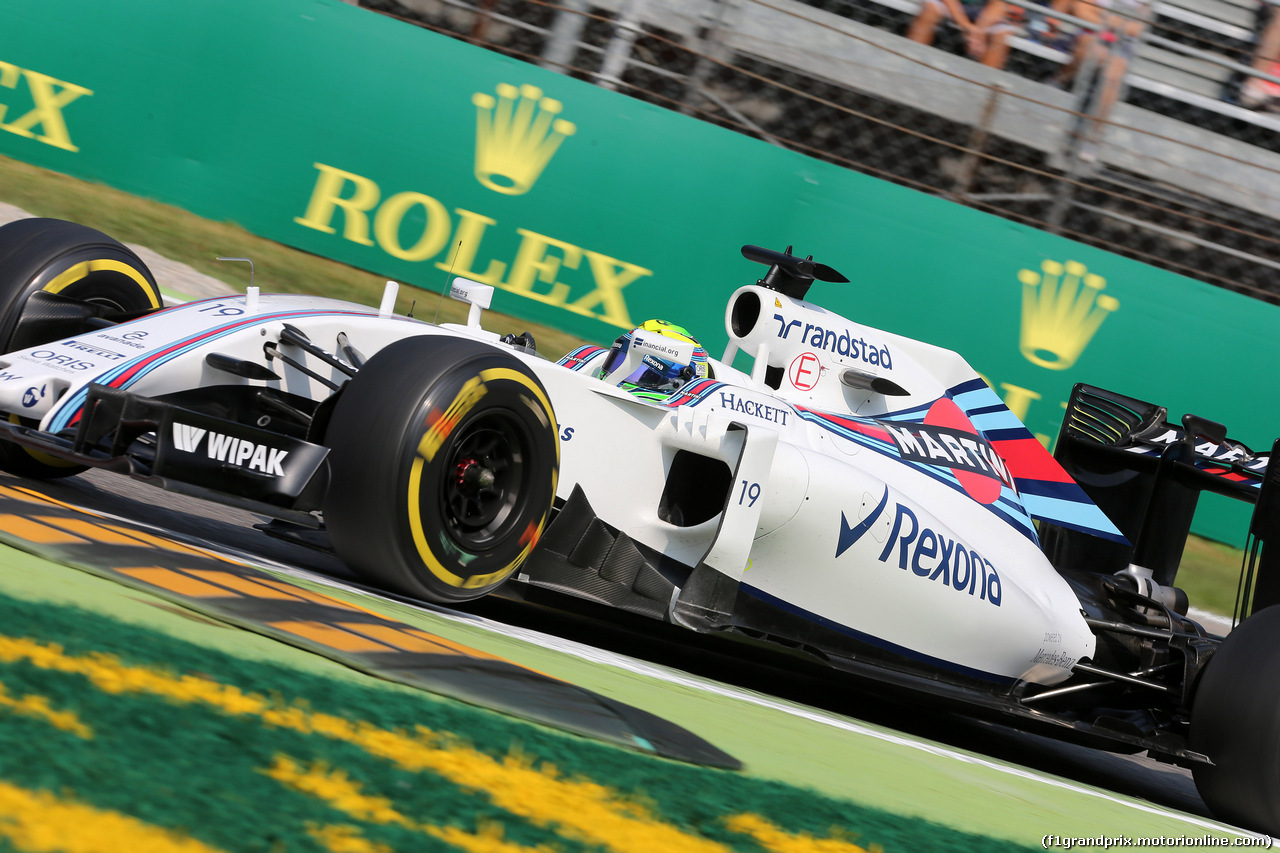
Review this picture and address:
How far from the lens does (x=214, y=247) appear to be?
8625 mm

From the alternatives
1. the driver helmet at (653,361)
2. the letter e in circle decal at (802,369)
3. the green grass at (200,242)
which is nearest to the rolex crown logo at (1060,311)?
the green grass at (200,242)

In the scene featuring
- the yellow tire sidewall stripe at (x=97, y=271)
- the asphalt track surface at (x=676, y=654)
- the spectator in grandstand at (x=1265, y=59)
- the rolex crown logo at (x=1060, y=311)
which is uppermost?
the spectator in grandstand at (x=1265, y=59)

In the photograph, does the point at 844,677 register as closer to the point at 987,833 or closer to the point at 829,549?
the point at 829,549

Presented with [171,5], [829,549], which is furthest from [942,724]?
[171,5]

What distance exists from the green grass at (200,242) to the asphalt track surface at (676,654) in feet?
10.7

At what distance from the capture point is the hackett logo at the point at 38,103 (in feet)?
27.7

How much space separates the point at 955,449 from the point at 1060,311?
417cm

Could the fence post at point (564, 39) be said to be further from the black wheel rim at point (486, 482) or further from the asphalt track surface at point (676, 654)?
the black wheel rim at point (486, 482)

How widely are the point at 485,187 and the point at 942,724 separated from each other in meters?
4.99

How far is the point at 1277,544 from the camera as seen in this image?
5.46 metres

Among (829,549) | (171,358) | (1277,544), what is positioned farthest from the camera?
(1277,544)

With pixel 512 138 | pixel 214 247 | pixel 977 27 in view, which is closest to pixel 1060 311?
pixel 977 27

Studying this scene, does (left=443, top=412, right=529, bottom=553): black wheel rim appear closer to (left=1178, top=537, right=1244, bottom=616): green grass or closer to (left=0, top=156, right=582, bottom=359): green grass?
(left=0, top=156, right=582, bottom=359): green grass

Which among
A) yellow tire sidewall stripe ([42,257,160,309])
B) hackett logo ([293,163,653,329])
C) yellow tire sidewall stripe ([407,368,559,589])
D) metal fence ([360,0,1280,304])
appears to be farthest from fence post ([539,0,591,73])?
yellow tire sidewall stripe ([407,368,559,589])
